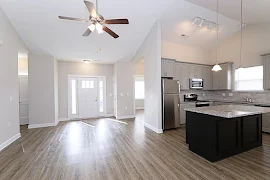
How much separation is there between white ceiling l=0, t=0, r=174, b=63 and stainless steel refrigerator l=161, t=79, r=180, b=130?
6.74 ft

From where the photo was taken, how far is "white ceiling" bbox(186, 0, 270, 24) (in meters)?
3.36

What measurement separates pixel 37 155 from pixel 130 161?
2.04 meters

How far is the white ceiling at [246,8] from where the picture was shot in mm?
3358

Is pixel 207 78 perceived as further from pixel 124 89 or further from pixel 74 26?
pixel 74 26

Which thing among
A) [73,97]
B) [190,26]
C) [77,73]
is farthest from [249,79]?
[73,97]

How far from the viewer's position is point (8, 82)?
360 centimetres

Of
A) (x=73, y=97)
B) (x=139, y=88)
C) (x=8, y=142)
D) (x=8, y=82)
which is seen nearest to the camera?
(x=8, y=142)

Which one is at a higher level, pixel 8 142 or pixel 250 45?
pixel 250 45

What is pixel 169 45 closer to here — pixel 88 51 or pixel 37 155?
pixel 88 51

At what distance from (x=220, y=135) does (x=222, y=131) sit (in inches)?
3.6

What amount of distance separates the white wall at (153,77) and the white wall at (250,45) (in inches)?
134

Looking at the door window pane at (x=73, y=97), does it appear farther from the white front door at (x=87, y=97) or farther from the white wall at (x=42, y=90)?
the white wall at (x=42, y=90)

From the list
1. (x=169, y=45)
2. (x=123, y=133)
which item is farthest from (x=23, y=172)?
(x=169, y=45)

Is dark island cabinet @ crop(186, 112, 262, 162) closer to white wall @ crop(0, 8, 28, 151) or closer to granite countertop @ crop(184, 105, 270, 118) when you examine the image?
granite countertop @ crop(184, 105, 270, 118)
